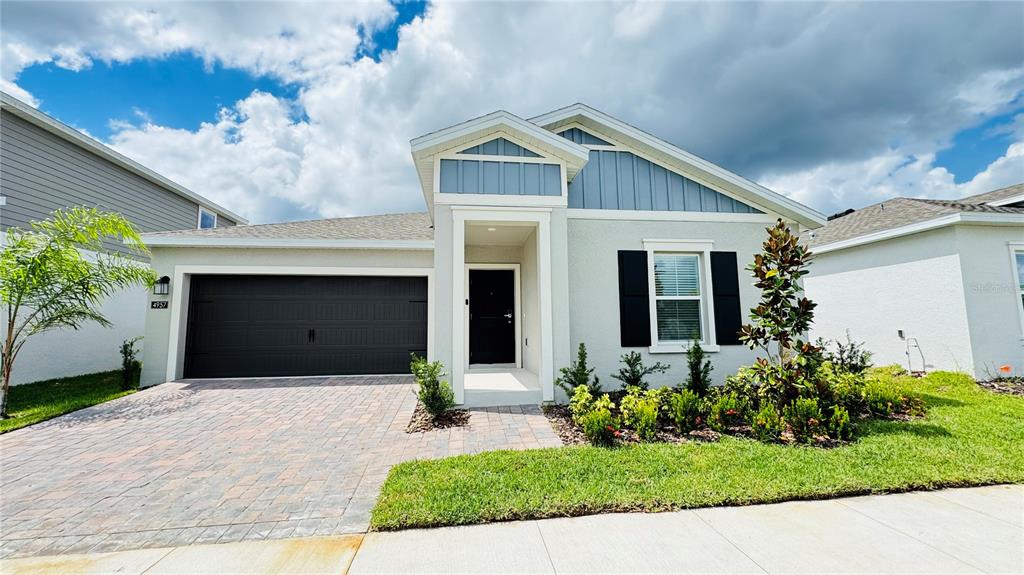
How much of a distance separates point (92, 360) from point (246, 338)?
4.70 m

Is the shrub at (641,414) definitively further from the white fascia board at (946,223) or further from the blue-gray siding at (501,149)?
the white fascia board at (946,223)

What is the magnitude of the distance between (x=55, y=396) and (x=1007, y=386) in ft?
55.4

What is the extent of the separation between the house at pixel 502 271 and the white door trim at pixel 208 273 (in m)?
0.03

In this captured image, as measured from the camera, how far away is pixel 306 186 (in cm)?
1509

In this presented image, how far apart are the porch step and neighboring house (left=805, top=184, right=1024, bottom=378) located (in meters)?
8.49

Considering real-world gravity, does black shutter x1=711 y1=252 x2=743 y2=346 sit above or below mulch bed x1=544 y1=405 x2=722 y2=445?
above

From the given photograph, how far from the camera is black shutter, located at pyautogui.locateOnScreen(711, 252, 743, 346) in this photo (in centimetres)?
682

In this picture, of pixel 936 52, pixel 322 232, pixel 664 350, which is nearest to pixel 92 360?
pixel 322 232

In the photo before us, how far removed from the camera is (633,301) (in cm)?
660

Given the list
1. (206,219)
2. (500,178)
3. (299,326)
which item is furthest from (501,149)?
(206,219)

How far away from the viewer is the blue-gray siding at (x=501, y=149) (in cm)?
601

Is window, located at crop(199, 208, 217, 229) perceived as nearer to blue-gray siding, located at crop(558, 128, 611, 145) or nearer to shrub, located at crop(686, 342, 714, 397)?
blue-gray siding, located at crop(558, 128, 611, 145)

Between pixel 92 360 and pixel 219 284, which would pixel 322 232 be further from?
pixel 92 360

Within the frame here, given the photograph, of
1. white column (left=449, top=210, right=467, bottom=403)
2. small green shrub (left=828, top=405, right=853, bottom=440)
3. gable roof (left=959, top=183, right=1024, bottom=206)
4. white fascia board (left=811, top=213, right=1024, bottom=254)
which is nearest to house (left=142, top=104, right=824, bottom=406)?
white column (left=449, top=210, right=467, bottom=403)
